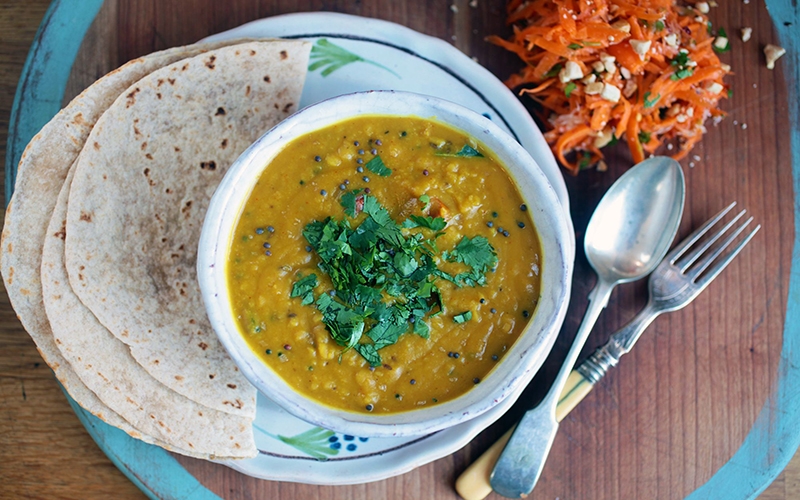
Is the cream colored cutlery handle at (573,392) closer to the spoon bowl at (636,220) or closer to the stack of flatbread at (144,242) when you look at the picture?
the spoon bowl at (636,220)

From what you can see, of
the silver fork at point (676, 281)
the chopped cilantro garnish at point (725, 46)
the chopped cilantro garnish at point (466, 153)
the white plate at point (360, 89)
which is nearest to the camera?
the chopped cilantro garnish at point (466, 153)

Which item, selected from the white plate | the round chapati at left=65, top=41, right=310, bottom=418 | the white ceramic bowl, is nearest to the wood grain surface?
the white plate

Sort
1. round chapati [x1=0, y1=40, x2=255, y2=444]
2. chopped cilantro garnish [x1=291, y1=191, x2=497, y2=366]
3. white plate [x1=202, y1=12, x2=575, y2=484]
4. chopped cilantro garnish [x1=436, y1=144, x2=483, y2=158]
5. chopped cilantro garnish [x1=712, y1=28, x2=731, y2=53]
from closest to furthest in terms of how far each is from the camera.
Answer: chopped cilantro garnish [x1=291, y1=191, x2=497, y2=366], chopped cilantro garnish [x1=436, y1=144, x2=483, y2=158], round chapati [x1=0, y1=40, x2=255, y2=444], white plate [x1=202, y1=12, x2=575, y2=484], chopped cilantro garnish [x1=712, y1=28, x2=731, y2=53]

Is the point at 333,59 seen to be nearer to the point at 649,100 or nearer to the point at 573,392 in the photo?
the point at 649,100

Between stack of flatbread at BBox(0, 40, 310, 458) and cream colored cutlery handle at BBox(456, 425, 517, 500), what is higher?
stack of flatbread at BBox(0, 40, 310, 458)

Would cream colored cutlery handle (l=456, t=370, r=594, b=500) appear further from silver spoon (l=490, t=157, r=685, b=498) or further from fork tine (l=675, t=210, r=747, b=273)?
fork tine (l=675, t=210, r=747, b=273)

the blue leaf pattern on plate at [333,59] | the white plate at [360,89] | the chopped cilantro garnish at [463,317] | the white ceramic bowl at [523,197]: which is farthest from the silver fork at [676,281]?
the blue leaf pattern on plate at [333,59]
